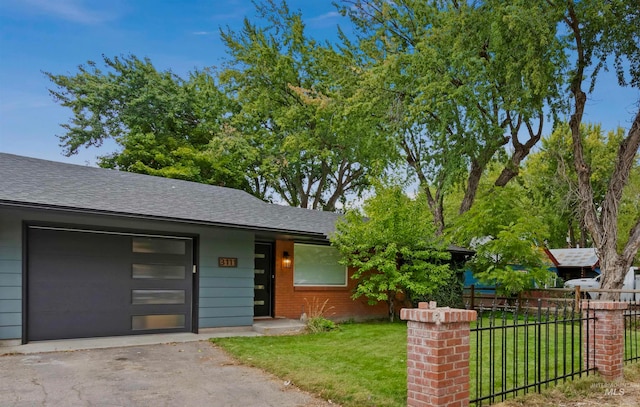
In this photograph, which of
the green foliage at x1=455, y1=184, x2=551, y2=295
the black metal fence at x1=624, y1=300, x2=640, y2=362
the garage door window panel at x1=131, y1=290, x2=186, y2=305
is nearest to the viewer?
the black metal fence at x1=624, y1=300, x2=640, y2=362

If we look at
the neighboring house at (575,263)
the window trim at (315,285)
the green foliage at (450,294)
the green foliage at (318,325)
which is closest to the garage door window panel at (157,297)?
the green foliage at (318,325)

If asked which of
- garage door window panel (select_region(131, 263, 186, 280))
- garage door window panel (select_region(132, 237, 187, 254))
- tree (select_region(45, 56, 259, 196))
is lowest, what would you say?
garage door window panel (select_region(131, 263, 186, 280))

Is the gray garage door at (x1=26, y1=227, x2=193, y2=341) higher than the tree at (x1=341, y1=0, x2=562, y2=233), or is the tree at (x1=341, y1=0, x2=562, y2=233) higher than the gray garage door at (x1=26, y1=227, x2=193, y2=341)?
the tree at (x1=341, y1=0, x2=562, y2=233)

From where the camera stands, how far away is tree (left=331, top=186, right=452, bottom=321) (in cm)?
1104

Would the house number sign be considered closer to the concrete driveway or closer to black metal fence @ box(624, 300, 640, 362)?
the concrete driveway

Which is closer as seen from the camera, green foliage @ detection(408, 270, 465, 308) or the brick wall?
the brick wall

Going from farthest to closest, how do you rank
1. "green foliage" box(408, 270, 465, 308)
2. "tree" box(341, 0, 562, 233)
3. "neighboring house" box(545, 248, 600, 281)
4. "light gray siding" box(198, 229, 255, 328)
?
1. "neighboring house" box(545, 248, 600, 281)
2. "tree" box(341, 0, 562, 233)
3. "green foliage" box(408, 270, 465, 308)
4. "light gray siding" box(198, 229, 255, 328)

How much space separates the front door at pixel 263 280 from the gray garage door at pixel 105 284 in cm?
235

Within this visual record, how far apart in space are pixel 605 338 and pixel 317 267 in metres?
7.29

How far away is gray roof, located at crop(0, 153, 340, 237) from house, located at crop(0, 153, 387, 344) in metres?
0.03

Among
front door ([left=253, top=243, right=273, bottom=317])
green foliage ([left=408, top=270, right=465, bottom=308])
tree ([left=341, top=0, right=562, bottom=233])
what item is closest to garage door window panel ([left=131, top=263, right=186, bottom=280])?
front door ([left=253, top=243, right=273, bottom=317])

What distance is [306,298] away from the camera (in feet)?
38.2

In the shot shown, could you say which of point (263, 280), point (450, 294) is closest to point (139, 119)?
point (263, 280)

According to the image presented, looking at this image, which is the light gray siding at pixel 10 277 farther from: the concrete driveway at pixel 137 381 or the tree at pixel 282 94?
the tree at pixel 282 94
